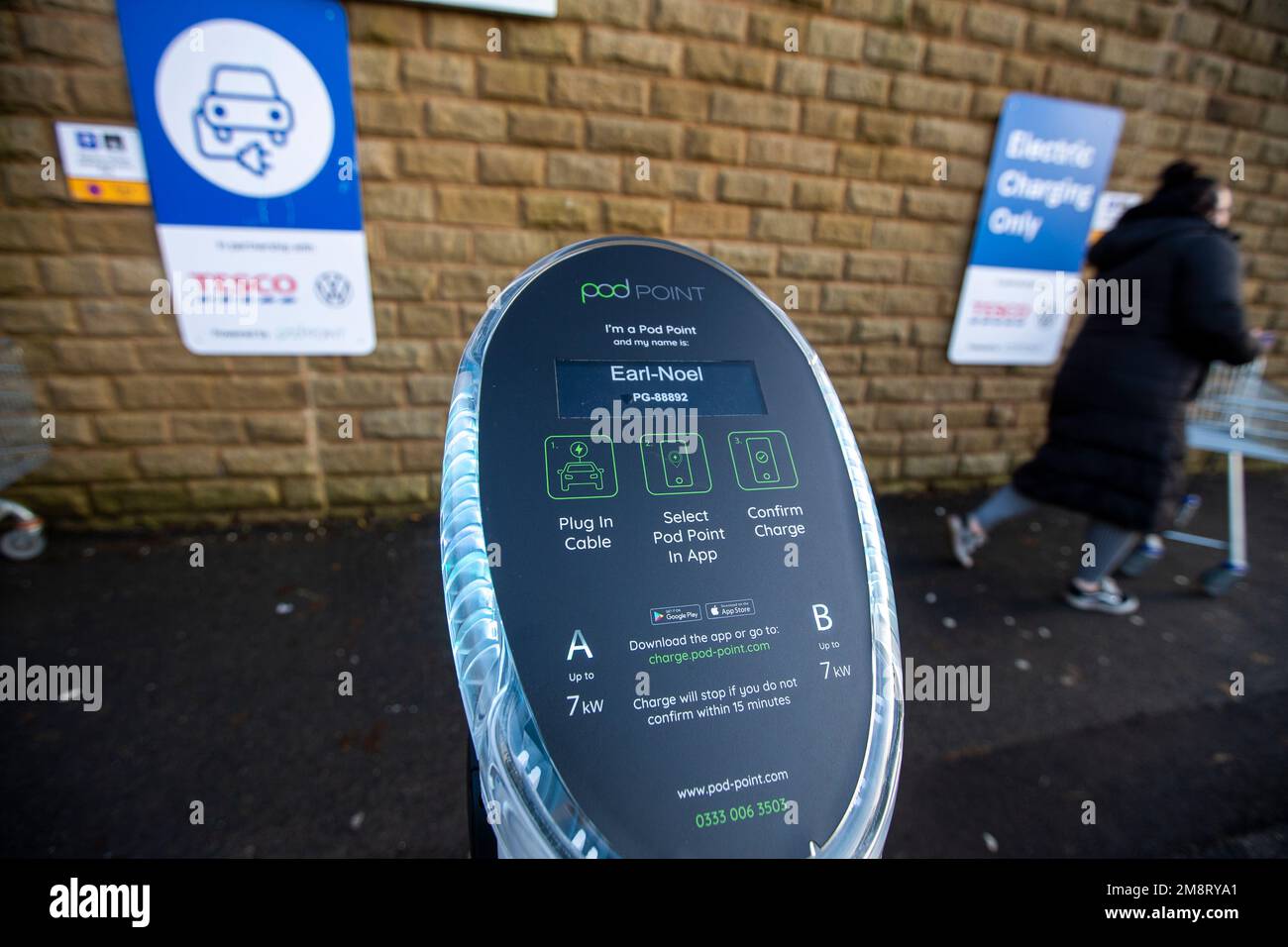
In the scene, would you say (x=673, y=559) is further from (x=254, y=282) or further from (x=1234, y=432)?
(x=1234, y=432)

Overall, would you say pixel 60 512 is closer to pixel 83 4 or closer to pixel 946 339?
pixel 83 4

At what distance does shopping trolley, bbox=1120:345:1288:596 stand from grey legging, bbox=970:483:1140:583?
0.60 meters

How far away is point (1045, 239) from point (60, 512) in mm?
5731

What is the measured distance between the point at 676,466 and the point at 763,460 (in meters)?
0.12

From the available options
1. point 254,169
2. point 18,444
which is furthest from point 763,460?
point 18,444

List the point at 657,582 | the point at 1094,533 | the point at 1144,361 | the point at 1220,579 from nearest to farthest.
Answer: the point at 657,582 < the point at 1144,361 < the point at 1094,533 < the point at 1220,579

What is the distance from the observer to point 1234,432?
3.41m

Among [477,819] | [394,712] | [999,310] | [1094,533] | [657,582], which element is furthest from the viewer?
[999,310]

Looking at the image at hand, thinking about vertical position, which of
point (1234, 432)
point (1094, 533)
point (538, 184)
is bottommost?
point (1094, 533)

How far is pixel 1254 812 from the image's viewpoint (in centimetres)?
214

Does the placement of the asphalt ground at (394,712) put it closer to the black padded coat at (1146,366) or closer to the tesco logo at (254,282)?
the black padded coat at (1146,366)

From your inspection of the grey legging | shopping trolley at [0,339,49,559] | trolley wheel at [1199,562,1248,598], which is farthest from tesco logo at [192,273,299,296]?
trolley wheel at [1199,562,1248,598]

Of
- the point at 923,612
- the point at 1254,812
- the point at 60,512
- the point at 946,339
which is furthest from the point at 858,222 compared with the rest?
the point at 60,512

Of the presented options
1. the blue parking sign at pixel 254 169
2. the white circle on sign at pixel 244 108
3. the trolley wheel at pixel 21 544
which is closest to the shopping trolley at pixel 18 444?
the trolley wheel at pixel 21 544
